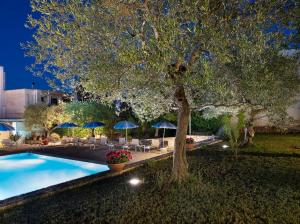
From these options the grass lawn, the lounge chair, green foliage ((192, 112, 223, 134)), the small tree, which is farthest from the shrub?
green foliage ((192, 112, 223, 134))

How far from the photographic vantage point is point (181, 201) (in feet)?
23.8

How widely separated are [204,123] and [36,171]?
20.2 meters

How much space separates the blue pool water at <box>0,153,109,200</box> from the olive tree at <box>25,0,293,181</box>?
6.12 meters

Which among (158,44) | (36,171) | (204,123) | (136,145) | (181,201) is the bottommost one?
(36,171)

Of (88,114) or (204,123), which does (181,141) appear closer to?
(88,114)

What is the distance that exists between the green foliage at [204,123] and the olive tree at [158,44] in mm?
20066

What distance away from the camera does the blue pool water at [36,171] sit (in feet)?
39.5

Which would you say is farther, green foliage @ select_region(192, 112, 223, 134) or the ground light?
green foliage @ select_region(192, 112, 223, 134)

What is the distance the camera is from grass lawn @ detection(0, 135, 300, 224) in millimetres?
6207

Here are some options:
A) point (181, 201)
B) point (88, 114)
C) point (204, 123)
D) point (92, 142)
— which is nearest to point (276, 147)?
point (204, 123)

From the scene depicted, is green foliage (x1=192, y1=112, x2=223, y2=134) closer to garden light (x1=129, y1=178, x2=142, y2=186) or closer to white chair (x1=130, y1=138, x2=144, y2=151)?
white chair (x1=130, y1=138, x2=144, y2=151)

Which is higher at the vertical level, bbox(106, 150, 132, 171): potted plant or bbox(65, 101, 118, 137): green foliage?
bbox(65, 101, 118, 137): green foliage

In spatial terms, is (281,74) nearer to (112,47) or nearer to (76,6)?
(112,47)

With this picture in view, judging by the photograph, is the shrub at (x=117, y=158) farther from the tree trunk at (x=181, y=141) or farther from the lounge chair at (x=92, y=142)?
the lounge chair at (x=92, y=142)
